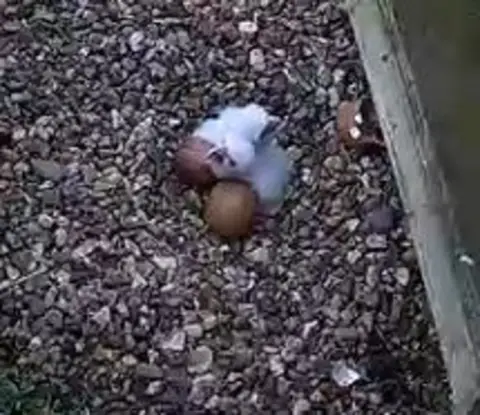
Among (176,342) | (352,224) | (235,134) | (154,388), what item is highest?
(235,134)

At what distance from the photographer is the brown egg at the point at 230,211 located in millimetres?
3045

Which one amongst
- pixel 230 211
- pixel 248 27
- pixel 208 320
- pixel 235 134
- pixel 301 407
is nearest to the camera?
pixel 301 407

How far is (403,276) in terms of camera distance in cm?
301

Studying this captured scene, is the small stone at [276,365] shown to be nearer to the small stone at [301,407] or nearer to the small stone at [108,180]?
the small stone at [301,407]

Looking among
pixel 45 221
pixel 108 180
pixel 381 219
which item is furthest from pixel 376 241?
pixel 45 221

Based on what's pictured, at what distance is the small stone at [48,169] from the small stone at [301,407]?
708 mm

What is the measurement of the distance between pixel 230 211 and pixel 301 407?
440 mm

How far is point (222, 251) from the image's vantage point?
3047 mm

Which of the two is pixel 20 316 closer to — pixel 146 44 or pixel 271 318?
pixel 271 318

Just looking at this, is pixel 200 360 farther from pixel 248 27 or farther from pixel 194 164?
pixel 248 27

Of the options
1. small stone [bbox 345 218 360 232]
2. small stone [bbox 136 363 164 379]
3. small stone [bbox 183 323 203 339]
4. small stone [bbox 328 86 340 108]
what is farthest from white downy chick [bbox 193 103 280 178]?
small stone [bbox 136 363 164 379]

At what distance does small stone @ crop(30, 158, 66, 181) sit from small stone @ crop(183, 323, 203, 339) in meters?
0.45

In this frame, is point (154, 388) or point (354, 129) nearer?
point (154, 388)

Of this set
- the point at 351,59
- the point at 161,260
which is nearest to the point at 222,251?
the point at 161,260
